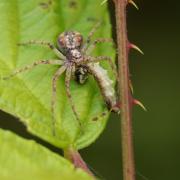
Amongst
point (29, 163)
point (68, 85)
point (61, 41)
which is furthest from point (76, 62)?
point (29, 163)

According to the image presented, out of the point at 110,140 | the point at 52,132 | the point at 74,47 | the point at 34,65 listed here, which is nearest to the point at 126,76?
the point at 52,132

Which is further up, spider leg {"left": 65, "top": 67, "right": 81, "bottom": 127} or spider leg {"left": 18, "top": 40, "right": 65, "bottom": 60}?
spider leg {"left": 18, "top": 40, "right": 65, "bottom": 60}

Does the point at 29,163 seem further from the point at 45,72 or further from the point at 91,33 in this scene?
the point at 91,33

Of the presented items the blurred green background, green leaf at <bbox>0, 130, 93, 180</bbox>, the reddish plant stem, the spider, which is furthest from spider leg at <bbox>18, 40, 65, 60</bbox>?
the blurred green background

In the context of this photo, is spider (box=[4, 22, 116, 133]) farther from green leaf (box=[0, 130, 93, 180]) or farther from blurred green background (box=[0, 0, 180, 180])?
blurred green background (box=[0, 0, 180, 180])

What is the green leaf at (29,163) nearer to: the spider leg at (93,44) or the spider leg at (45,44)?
the spider leg at (45,44)

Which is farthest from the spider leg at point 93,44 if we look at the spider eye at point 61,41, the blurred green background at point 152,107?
the blurred green background at point 152,107

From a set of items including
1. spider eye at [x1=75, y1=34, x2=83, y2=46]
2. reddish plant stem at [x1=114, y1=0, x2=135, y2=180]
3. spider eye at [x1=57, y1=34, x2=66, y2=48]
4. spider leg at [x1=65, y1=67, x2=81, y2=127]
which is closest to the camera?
reddish plant stem at [x1=114, y1=0, x2=135, y2=180]
